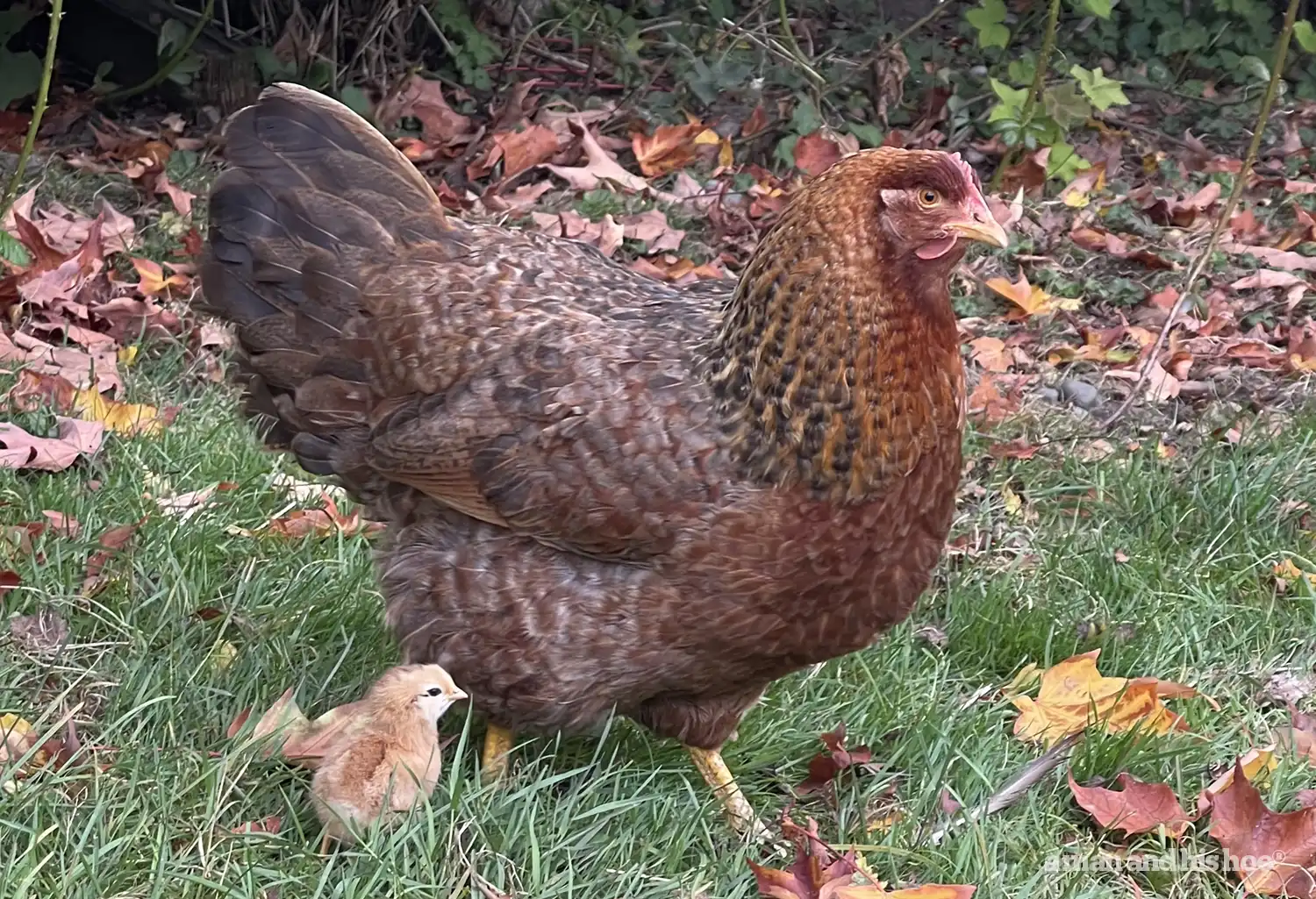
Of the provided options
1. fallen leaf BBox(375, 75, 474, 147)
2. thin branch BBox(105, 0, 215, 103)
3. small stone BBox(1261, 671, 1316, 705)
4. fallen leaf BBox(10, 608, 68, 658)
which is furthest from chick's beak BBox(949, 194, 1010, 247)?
thin branch BBox(105, 0, 215, 103)

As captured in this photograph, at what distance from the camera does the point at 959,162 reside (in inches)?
110

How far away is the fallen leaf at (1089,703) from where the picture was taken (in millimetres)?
3393

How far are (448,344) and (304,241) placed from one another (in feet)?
1.52

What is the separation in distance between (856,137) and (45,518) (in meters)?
4.41

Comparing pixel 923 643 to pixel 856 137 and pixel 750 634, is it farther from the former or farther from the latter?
pixel 856 137

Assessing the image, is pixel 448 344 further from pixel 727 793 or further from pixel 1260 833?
pixel 1260 833

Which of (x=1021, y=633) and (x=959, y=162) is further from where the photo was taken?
(x=1021, y=633)

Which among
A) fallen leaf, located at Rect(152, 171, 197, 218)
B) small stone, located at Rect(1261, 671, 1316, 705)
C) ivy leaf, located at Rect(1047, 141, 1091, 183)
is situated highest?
small stone, located at Rect(1261, 671, 1316, 705)

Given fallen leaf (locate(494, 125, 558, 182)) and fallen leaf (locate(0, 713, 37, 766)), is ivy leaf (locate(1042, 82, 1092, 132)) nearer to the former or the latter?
fallen leaf (locate(494, 125, 558, 182))

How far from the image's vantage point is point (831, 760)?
330 centimetres

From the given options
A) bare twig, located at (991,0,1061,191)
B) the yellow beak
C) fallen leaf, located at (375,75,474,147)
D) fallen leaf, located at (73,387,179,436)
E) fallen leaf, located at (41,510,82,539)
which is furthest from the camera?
fallen leaf, located at (375,75,474,147)

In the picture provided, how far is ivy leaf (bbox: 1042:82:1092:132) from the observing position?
22.0 feet

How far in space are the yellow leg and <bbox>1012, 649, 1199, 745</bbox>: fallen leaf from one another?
1157mm

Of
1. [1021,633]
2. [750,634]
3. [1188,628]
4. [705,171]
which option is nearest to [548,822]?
[750,634]
